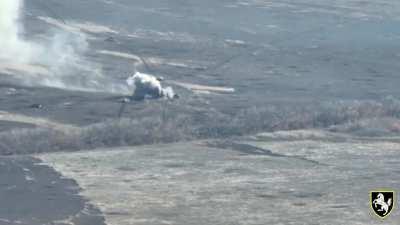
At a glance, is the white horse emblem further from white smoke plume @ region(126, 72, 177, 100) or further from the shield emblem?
white smoke plume @ region(126, 72, 177, 100)

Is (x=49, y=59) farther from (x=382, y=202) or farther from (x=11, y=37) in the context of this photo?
(x=382, y=202)

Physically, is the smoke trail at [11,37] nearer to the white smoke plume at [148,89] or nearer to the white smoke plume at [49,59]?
the white smoke plume at [49,59]

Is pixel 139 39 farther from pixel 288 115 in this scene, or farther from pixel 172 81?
pixel 288 115

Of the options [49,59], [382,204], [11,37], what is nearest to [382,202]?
[382,204]

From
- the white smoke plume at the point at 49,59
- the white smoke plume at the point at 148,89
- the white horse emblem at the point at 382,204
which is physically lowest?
the white horse emblem at the point at 382,204

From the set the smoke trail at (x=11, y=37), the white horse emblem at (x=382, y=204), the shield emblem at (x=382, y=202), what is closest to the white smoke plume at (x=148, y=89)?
the smoke trail at (x=11, y=37)

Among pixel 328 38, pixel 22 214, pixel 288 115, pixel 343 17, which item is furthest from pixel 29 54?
pixel 343 17

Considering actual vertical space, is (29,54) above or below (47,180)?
above

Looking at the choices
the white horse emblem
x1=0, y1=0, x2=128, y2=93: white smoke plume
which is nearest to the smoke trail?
x1=0, y1=0, x2=128, y2=93: white smoke plume
